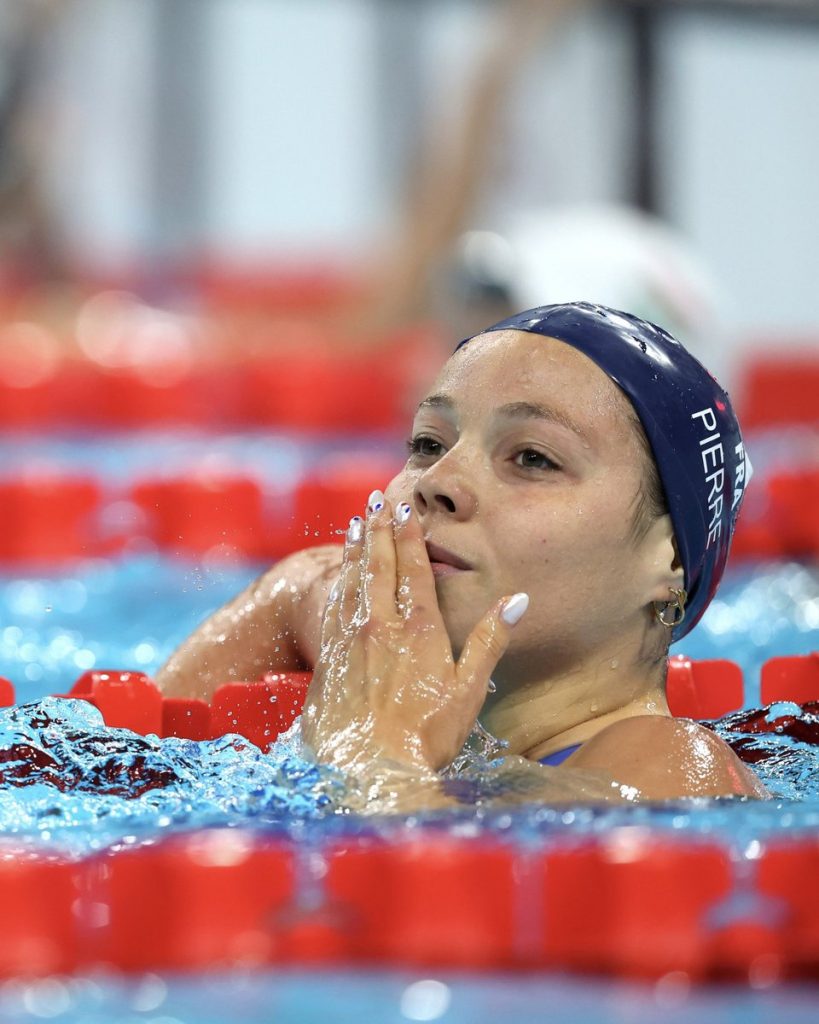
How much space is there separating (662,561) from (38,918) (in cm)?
92

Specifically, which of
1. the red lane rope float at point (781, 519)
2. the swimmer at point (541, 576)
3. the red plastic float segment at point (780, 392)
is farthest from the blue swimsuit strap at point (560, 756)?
the red plastic float segment at point (780, 392)

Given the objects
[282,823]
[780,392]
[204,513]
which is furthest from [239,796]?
[780,392]

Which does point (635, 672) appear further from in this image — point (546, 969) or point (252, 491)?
point (252, 491)

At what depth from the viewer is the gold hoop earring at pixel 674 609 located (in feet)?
7.11

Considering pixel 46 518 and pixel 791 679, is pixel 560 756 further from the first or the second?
pixel 46 518

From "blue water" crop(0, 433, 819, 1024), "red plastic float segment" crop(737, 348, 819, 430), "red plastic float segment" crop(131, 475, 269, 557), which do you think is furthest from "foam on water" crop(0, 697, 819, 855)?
"red plastic float segment" crop(737, 348, 819, 430)

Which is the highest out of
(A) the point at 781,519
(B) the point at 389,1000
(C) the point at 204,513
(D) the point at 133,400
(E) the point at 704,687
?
(D) the point at 133,400

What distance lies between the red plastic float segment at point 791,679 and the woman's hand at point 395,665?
893 millimetres

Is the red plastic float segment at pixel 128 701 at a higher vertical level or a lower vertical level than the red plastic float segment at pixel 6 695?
lower

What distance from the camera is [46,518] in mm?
4848

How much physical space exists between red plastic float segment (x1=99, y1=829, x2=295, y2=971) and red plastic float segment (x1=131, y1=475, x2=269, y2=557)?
2.85 metres

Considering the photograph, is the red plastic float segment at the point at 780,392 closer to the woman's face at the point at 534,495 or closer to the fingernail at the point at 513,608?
the woman's face at the point at 534,495

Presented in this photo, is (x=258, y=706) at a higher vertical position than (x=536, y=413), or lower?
lower

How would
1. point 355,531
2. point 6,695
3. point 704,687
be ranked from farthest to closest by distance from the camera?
point 704,687
point 6,695
point 355,531
